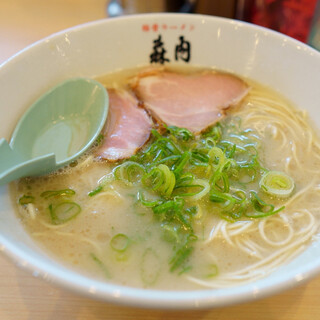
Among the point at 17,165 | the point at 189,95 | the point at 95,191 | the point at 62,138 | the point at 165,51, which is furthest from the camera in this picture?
the point at 165,51

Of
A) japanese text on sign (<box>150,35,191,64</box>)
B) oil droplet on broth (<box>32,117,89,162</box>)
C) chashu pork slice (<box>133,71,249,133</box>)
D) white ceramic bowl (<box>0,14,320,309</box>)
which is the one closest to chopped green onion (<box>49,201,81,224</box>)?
white ceramic bowl (<box>0,14,320,309</box>)

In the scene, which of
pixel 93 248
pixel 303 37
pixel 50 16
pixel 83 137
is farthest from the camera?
pixel 50 16

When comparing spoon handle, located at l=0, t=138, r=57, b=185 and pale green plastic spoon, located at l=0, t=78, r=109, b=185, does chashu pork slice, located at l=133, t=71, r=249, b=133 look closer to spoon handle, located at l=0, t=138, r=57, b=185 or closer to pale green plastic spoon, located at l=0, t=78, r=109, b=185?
→ pale green plastic spoon, located at l=0, t=78, r=109, b=185

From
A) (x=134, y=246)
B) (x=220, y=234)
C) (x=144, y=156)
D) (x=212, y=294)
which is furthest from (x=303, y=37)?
(x=212, y=294)

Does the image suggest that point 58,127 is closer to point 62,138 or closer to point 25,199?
point 62,138

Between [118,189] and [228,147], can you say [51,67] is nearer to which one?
[118,189]

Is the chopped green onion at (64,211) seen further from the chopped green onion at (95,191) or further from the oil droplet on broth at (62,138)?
the oil droplet on broth at (62,138)

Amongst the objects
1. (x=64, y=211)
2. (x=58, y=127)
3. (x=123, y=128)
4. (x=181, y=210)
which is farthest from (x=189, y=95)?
(x=64, y=211)
